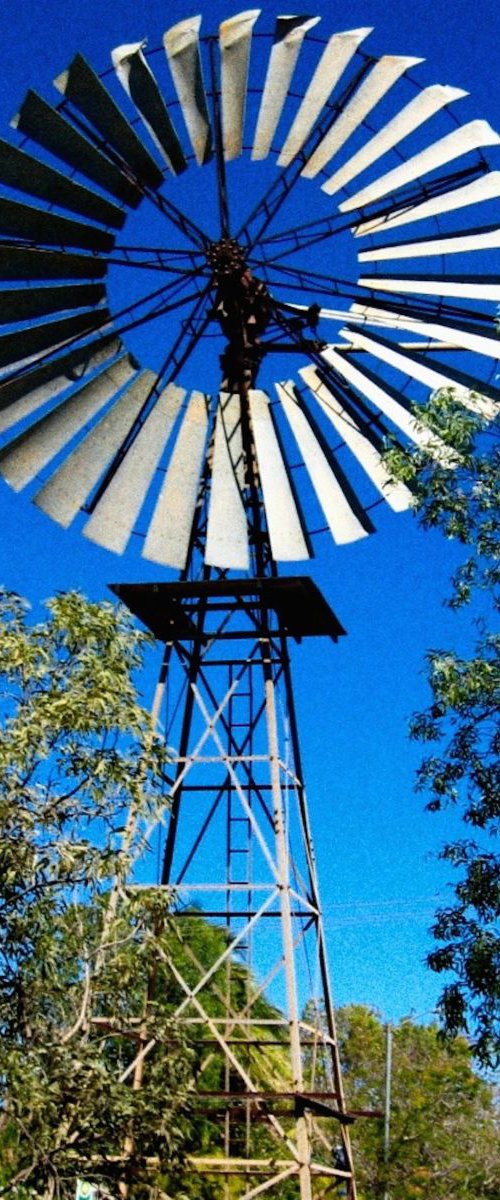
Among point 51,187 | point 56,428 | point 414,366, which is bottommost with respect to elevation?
point 56,428

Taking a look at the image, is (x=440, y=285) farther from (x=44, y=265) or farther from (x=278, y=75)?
(x=44, y=265)

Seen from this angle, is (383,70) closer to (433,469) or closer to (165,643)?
(433,469)

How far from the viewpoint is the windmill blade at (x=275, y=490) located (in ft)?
58.1

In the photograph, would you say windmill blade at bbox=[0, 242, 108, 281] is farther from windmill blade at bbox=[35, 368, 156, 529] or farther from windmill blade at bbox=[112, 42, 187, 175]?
windmill blade at bbox=[35, 368, 156, 529]

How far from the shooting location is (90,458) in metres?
17.8

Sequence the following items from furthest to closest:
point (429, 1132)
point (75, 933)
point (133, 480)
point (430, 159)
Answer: point (429, 1132) → point (133, 480) → point (430, 159) → point (75, 933)

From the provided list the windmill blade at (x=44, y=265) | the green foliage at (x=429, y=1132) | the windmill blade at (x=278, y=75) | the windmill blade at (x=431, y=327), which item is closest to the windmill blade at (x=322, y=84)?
the windmill blade at (x=278, y=75)

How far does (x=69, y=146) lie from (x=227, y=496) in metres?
4.20

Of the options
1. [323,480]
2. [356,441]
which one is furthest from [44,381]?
[356,441]

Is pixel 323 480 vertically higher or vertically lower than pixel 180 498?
higher

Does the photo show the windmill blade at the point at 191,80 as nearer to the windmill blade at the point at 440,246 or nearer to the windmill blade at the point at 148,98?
the windmill blade at the point at 148,98

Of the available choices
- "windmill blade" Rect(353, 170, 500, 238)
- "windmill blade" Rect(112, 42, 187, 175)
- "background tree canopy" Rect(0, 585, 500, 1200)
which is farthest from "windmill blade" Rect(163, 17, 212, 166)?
"background tree canopy" Rect(0, 585, 500, 1200)

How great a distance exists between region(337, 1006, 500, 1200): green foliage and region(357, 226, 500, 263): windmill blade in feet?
89.2

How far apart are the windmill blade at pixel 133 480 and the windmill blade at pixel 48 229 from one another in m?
2.17
